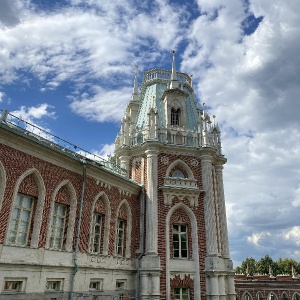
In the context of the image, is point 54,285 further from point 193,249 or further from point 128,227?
point 193,249

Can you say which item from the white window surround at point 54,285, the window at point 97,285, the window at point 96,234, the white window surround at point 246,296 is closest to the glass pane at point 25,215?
the white window surround at point 54,285

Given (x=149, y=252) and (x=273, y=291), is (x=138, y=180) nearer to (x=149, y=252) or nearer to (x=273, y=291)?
(x=149, y=252)

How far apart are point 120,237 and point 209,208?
719cm

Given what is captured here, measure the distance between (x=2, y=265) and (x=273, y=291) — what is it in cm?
5668

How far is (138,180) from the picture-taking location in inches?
981

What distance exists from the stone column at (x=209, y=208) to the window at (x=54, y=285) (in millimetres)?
11051

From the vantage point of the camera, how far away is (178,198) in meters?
24.0

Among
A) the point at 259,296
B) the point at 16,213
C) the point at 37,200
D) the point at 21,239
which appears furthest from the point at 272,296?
the point at 16,213

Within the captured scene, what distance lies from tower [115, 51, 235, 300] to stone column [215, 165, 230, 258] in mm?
77

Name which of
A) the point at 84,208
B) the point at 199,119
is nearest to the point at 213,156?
the point at 199,119

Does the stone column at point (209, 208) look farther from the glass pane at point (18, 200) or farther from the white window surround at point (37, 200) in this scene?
the glass pane at point (18, 200)

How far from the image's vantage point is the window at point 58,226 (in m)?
16.8

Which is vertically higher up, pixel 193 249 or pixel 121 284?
pixel 193 249

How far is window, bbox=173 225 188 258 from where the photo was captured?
22.9 metres
